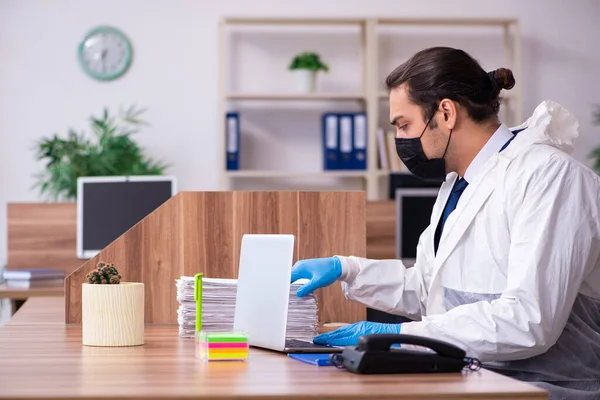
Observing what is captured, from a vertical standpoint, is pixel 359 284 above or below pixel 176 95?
below

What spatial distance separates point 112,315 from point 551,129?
1.03 m

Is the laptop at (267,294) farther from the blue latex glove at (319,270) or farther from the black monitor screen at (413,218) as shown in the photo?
the black monitor screen at (413,218)

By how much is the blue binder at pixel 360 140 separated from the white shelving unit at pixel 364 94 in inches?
1.8

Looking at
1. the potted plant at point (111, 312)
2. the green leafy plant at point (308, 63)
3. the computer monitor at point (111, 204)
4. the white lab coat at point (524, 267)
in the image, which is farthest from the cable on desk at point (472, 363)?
the green leafy plant at point (308, 63)

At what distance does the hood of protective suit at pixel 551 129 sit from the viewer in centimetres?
194

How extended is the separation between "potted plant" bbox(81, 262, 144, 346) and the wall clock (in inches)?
139

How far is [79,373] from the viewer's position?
4.44 feet

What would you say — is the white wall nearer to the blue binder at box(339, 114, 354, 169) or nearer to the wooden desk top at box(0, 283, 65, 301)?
the blue binder at box(339, 114, 354, 169)

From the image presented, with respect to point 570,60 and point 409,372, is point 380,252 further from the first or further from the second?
point 409,372

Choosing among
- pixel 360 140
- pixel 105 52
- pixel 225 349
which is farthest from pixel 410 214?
pixel 225 349

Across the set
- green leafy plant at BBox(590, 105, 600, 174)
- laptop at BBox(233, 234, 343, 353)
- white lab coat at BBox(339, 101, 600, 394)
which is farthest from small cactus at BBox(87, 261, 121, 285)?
green leafy plant at BBox(590, 105, 600, 174)

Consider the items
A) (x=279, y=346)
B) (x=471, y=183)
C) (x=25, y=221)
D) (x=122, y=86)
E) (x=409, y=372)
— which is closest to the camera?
(x=409, y=372)

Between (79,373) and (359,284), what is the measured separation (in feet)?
2.81

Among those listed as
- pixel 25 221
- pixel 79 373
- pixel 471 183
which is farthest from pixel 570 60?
pixel 79 373
